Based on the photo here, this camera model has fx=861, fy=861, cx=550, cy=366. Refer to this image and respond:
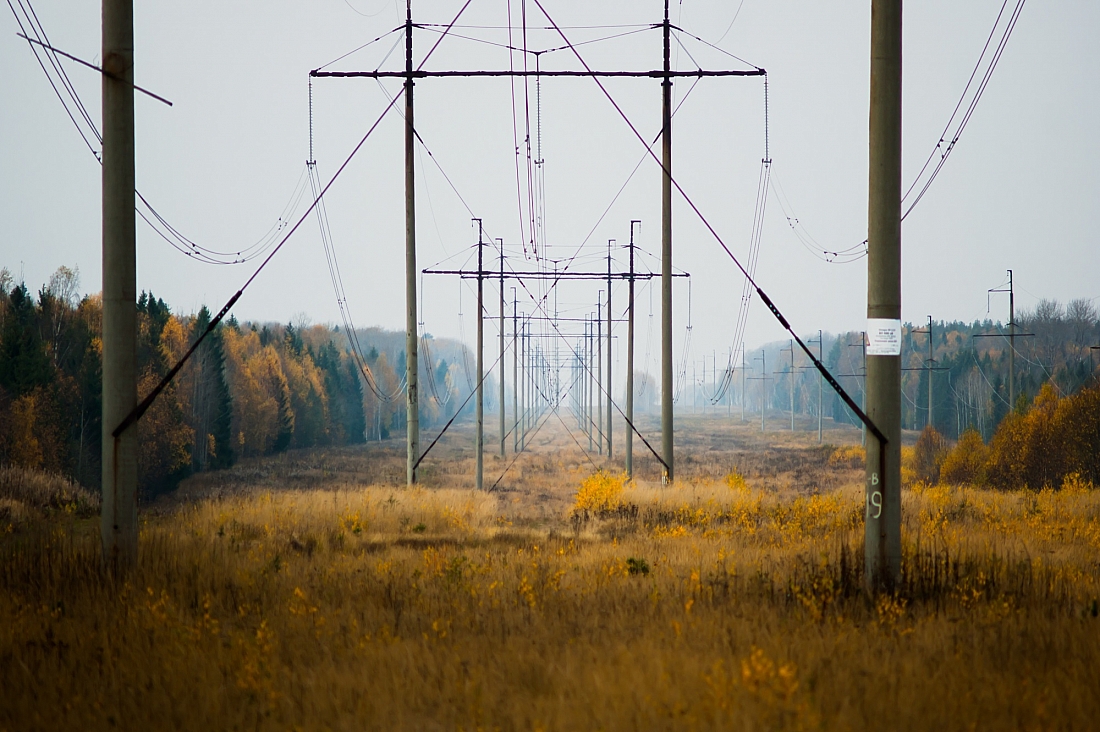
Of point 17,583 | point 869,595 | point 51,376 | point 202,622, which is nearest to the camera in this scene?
point 202,622

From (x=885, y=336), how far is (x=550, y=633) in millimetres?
3800

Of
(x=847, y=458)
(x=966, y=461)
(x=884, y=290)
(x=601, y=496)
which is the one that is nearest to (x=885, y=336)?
(x=884, y=290)

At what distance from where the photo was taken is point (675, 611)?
22.8 ft

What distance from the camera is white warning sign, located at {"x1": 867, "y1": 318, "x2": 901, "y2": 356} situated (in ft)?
24.3

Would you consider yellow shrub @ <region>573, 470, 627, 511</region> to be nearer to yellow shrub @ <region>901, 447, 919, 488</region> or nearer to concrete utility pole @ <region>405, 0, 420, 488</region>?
concrete utility pole @ <region>405, 0, 420, 488</region>

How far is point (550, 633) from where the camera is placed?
20.9 ft

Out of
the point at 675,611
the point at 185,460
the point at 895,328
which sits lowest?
the point at 185,460

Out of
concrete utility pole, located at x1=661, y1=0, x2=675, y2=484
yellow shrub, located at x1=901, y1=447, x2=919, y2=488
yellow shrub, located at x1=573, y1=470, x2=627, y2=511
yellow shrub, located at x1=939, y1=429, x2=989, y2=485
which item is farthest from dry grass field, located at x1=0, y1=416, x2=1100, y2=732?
yellow shrub, located at x1=901, y1=447, x2=919, y2=488

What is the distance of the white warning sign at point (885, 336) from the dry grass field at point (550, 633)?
1827 millimetres

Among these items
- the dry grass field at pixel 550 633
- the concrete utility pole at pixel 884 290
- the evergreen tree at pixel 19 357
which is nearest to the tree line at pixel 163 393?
the evergreen tree at pixel 19 357

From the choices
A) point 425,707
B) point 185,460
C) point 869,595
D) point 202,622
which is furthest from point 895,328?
point 185,460

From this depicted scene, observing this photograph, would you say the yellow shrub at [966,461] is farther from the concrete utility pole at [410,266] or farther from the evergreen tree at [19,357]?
the evergreen tree at [19,357]

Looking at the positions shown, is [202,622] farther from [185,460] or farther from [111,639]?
[185,460]

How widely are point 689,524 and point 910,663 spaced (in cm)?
963
